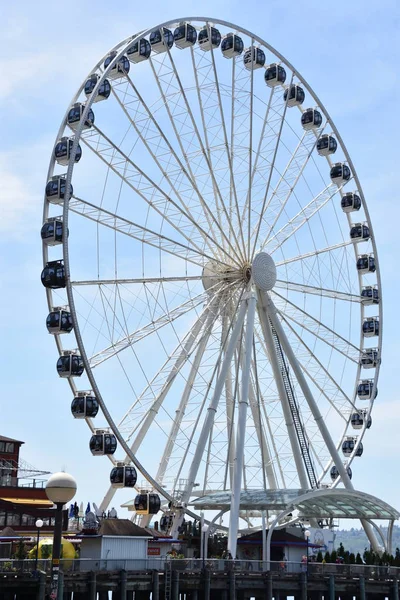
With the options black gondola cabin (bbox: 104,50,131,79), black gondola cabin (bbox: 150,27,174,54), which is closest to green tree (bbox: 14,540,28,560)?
black gondola cabin (bbox: 104,50,131,79)

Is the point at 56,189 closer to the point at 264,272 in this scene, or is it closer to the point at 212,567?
the point at 264,272

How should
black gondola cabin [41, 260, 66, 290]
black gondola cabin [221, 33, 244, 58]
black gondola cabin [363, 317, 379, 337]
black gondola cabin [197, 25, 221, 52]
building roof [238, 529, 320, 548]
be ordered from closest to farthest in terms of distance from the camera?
black gondola cabin [41, 260, 66, 290] < building roof [238, 529, 320, 548] < black gondola cabin [197, 25, 221, 52] < black gondola cabin [221, 33, 244, 58] < black gondola cabin [363, 317, 379, 337]

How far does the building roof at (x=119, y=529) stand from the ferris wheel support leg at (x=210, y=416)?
21.5 ft

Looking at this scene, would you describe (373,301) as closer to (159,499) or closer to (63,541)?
(159,499)

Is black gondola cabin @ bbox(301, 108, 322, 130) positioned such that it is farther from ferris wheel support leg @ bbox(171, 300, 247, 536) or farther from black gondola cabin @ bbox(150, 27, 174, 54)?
ferris wheel support leg @ bbox(171, 300, 247, 536)

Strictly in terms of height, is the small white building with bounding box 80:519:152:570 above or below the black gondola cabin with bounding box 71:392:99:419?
below

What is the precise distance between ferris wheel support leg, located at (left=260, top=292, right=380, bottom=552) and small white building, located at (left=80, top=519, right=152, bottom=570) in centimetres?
1610

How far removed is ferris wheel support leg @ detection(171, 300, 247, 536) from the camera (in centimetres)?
5297

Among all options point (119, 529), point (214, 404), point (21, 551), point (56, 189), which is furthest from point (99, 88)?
point (21, 551)

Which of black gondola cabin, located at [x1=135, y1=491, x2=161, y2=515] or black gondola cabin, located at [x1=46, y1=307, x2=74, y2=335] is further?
black gondola cabin, located at [x1=135, y1=491, x2=161, y2=515]

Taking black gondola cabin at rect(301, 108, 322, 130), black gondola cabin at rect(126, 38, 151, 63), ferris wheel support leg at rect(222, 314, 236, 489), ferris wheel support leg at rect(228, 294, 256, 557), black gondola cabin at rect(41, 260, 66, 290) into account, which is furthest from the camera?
black gondola cabin at rect(301, 108, 322, 130)

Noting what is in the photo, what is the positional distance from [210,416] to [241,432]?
179 centimetres

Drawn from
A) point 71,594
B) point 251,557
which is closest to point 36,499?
point 251,557

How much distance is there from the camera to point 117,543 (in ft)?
148
